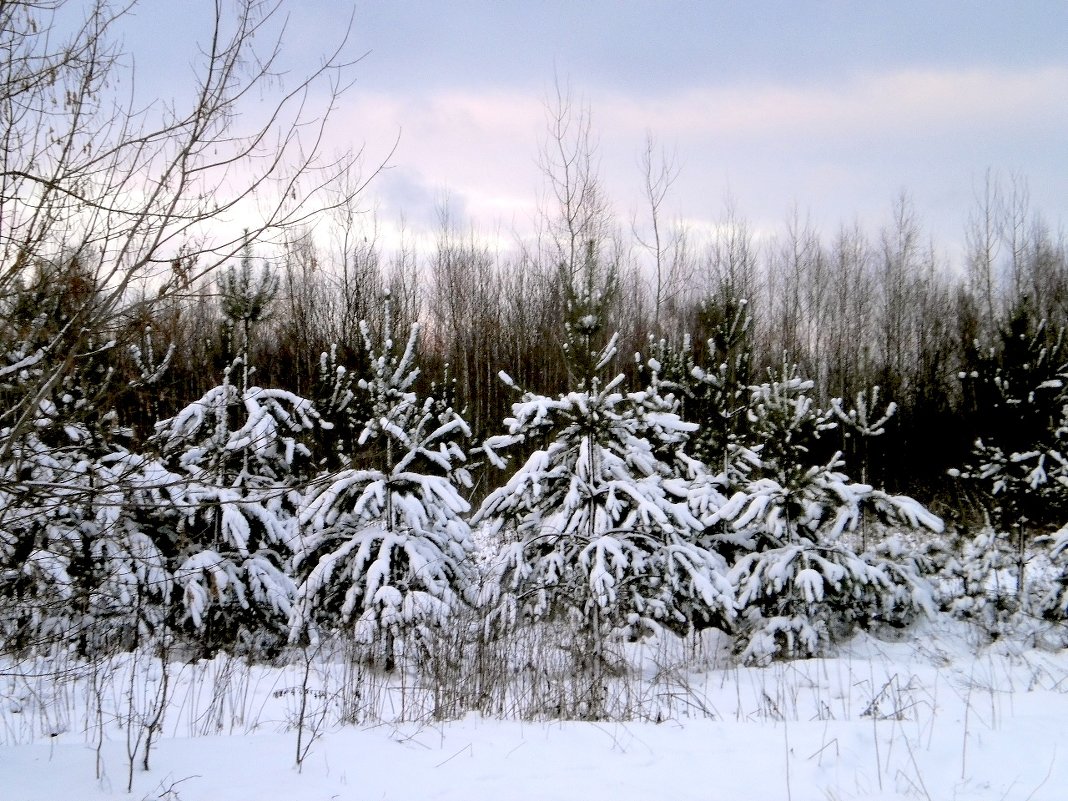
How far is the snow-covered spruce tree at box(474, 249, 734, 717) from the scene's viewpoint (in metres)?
8.73

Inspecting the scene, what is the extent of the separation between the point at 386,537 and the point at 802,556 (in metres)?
5.65

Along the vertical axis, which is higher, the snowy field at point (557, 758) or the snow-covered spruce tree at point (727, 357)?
the snow-covered spruce tree at point (727, 357)

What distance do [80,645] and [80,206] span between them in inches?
267

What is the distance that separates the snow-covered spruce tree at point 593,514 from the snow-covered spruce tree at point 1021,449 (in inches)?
237

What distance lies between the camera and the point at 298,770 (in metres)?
3.84

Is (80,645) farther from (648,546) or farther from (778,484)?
(778,484)

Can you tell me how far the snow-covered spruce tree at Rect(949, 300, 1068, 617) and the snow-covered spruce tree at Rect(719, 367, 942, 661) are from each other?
257 cm

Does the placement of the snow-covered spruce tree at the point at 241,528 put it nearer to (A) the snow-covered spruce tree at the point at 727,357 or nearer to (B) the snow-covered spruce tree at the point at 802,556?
(B) the snow-covered spruce tree at the point at 802,556

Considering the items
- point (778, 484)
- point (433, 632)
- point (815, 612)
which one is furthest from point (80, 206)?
point (815, 612)

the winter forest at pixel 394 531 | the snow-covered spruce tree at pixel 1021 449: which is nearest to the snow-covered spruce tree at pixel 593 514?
the winter forest at pixel 394 531

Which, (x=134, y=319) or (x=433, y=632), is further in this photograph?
(x=433, y=632)

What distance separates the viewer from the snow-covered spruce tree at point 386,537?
8805 millimetres

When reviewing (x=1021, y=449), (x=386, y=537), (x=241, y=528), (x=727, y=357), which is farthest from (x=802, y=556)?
(x=1021, y=449)

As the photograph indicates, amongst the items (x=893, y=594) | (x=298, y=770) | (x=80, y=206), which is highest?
(x=80, y=206)
